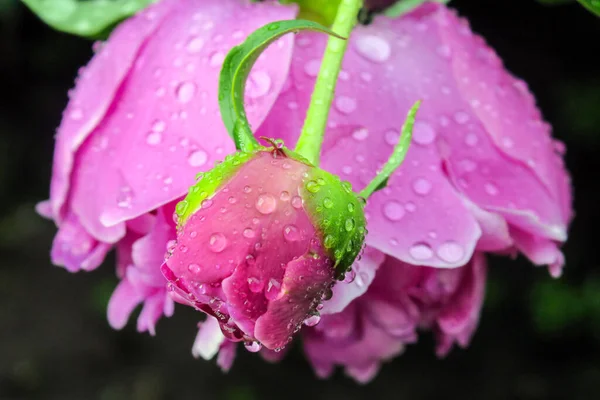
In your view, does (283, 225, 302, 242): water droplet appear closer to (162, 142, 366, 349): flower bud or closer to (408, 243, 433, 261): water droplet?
(162, 142, 366, 349): flower bud

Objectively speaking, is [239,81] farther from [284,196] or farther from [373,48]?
[373,48]

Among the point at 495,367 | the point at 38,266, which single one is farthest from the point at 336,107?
the point at 38,266

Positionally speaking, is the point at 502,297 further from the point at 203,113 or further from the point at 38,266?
the point at 203,113

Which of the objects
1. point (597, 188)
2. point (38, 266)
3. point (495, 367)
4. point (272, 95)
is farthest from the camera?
point (38, 266)

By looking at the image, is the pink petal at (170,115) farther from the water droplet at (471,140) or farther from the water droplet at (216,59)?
the water droplet at (471,140)

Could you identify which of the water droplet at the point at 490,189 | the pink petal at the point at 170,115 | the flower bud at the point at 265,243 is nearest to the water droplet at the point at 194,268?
the flower bud at the point at 265,243

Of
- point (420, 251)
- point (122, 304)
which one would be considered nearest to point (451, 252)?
point (420, 251)
